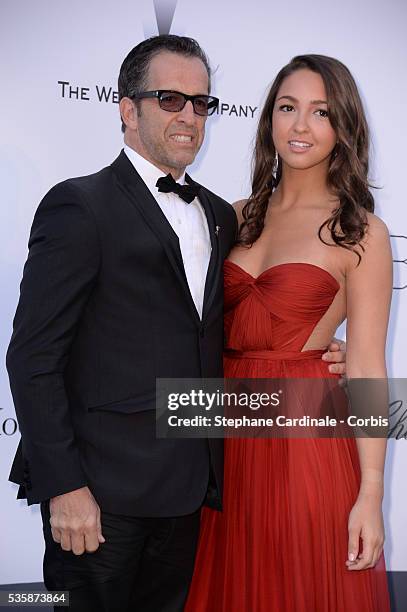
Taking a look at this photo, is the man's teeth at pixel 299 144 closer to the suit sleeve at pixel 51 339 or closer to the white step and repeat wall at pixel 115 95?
the suit sleeve at pixel 51 339

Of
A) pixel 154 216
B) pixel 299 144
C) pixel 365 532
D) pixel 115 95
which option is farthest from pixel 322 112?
pixel 365 532

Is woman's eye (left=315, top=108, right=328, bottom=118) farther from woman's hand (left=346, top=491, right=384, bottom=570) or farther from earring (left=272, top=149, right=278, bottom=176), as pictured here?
woman's hand (left=346, top=491, right=384, bottom=570)

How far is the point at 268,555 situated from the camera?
206 centimetres

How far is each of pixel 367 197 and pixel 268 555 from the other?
1.08 meters

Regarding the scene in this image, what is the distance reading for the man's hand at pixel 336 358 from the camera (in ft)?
7.07

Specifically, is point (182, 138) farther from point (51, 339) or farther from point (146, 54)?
point (51, 339)

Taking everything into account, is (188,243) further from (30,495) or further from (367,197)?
(30,495)

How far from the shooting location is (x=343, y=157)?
7.50 ft

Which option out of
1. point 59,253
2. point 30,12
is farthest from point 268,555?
point 30,12

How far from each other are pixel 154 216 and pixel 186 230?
0.18 metres

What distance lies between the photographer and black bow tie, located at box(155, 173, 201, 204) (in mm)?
1978

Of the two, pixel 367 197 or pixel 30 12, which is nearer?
pixel 367 197

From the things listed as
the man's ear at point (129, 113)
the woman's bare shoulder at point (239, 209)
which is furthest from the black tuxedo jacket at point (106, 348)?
the woman's bare shoulder at point (239, 209)

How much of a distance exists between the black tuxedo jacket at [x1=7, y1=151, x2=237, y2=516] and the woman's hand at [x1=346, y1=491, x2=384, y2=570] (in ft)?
1.27
